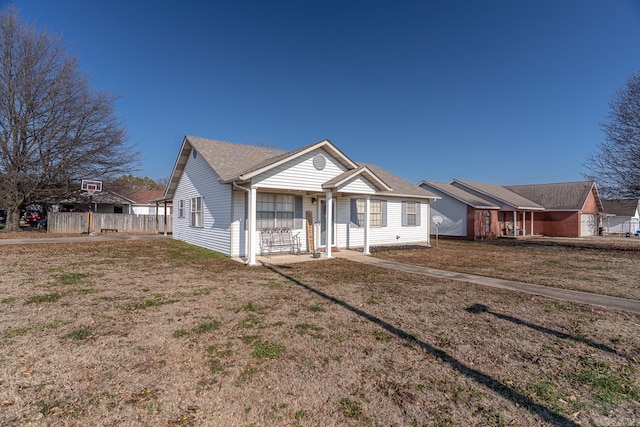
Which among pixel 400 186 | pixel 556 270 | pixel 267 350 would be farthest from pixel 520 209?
pixel 267 350

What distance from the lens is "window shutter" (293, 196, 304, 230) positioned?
13.5 m

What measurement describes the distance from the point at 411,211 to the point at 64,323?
53.3 feet

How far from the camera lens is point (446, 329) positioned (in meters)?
4.84

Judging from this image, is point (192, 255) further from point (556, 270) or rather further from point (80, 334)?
point (556, 270)

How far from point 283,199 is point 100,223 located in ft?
66.8

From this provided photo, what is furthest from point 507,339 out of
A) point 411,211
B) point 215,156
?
point 411,211

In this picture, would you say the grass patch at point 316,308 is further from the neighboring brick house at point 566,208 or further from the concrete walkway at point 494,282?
the neighboring brick house at point 566,208

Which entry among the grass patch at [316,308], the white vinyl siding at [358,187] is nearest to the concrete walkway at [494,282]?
the white vinyl siding at [358,187]

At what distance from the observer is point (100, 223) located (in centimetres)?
2569

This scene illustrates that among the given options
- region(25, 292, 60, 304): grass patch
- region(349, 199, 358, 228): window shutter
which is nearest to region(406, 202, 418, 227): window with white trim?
region(349, 199, 358, 228): window shutter

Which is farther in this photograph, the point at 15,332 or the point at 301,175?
the point at 301,175

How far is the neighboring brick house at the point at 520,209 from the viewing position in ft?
78.2

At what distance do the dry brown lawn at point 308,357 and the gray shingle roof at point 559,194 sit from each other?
90.3 feet

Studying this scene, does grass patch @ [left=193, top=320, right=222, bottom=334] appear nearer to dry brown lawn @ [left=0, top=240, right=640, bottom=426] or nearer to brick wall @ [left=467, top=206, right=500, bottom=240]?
dry brown lawn @ [left=0, top=240, right=640, bottom=426]
